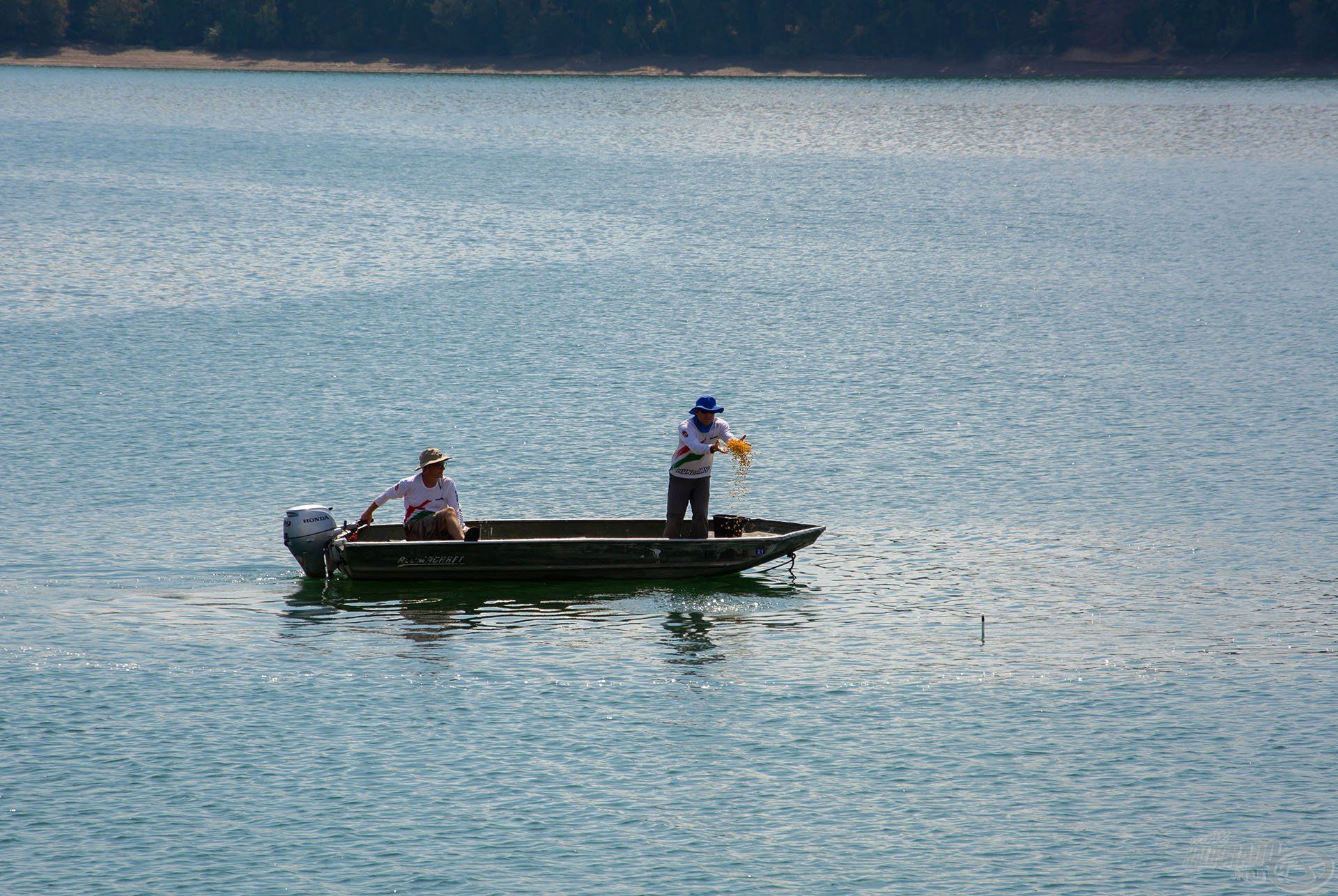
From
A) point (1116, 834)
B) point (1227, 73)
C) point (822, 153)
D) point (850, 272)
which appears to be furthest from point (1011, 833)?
point (1227, 73)

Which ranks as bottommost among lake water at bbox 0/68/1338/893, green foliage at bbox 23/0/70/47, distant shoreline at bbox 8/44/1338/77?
lake water at bbox 0/68/1338/893

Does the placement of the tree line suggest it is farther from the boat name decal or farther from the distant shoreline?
the boat name decal

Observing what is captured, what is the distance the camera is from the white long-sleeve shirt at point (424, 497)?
65.5 feet

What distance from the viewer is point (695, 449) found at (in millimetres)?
20078

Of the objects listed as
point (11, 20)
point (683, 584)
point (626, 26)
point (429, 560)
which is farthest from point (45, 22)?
point (683, 584)

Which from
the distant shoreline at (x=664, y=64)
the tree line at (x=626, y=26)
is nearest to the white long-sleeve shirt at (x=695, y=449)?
the distant shoreline at (x=664, y=64)

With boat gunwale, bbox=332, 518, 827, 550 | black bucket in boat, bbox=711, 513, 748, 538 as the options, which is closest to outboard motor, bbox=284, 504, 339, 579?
boat gunwale, bbox=332, 518, 827, 550

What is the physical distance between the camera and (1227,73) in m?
113

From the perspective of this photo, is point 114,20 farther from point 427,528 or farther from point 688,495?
point 688,495

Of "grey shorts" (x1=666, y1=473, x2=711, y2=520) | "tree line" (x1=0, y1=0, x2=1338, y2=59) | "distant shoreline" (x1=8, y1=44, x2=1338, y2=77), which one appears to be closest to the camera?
"grey shorts" (x1=666, y1=473, x2=711, y2=520)

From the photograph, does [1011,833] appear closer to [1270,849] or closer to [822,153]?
[1270,849]

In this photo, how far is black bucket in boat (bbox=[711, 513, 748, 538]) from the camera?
68.0 ft

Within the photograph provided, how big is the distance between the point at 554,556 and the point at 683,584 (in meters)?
1.79

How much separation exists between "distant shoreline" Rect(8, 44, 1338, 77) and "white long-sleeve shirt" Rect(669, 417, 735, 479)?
342 ft
